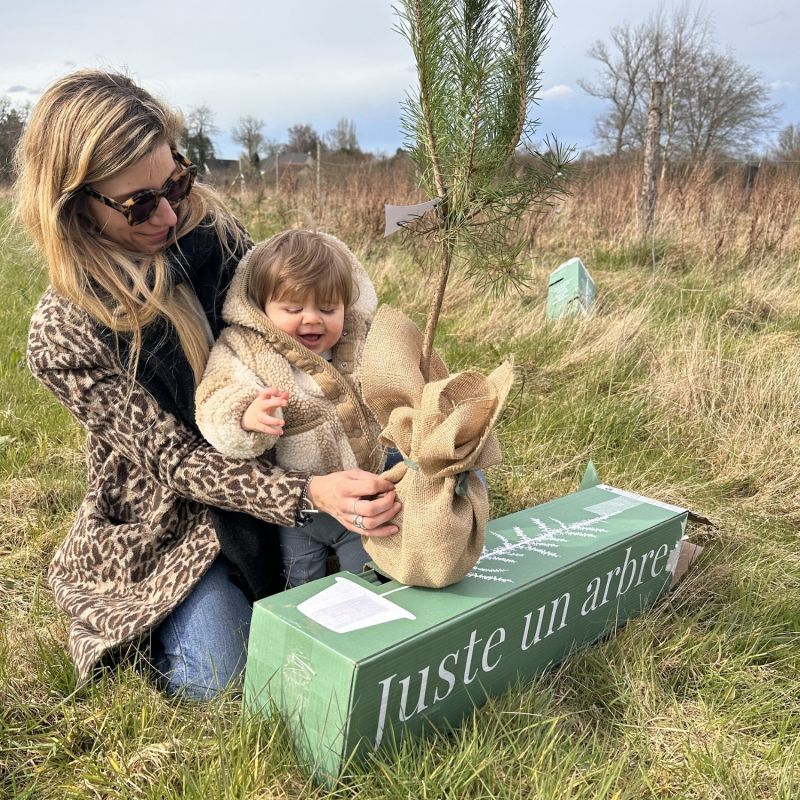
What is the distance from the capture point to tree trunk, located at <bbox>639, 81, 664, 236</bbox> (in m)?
6.70

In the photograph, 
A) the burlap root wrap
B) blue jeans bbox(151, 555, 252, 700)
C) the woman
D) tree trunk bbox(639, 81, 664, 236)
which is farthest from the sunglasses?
tree trunk bbox(639, 81, 664, 236)

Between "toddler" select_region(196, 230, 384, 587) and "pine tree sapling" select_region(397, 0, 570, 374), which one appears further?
"toddler" select_region(196, 230, 384, 587)

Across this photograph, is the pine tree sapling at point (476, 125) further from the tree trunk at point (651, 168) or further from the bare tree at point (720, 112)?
the bare tree at point (720, 112)

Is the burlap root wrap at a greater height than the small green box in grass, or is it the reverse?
the small green box in grass

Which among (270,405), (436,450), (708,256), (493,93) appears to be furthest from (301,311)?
(708,256)

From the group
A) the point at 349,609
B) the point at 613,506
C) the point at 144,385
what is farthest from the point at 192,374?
the point at 613,506

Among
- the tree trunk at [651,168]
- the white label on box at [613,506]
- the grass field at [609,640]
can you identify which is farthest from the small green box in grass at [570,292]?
the white label on box at [613,506]

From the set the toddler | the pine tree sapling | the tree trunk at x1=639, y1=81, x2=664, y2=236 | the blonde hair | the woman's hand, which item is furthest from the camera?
the tree trunk at x1=639, y1=81, x2=664, y2=236

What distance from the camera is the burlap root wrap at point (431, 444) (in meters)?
1.34

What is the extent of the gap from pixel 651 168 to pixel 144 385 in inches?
240

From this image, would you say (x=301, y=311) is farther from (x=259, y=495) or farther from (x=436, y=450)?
(x=436, y=450)

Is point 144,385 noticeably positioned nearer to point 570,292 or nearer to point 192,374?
point 192,374

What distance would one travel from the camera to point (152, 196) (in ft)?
5.56

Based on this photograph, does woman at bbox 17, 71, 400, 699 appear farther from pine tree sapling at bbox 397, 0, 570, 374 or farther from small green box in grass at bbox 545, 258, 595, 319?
small green box in grass at bbox 545, 258, 595, 319
